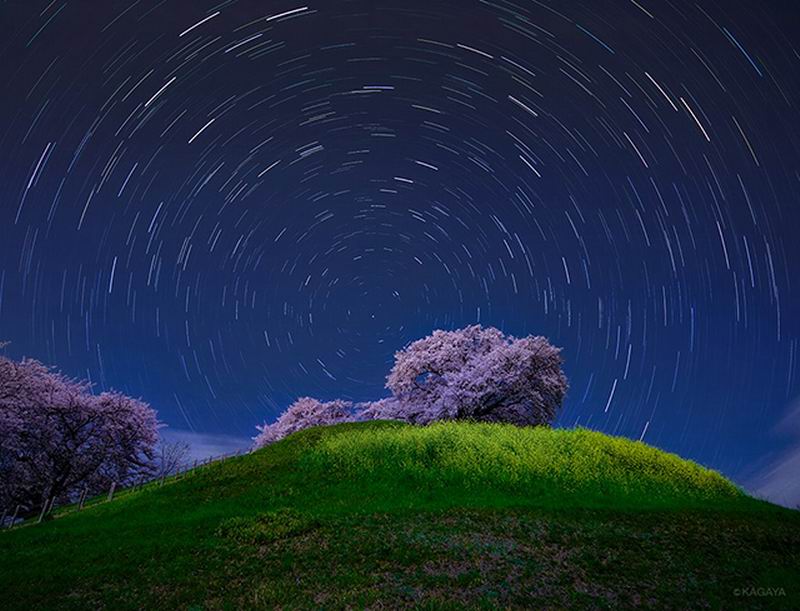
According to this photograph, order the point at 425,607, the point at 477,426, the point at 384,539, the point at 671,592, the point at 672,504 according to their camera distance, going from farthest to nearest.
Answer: the point at 477,426, the point at 672,504, the point at 384,539, the point at 671,592, the point at 425,607

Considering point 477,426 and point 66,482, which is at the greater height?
point 66,482

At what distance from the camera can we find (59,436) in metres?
48.5

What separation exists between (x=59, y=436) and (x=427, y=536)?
147 ft

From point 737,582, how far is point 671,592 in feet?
9.62

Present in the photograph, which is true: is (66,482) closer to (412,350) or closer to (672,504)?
(412,350)

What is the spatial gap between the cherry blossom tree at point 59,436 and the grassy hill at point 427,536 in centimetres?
2272

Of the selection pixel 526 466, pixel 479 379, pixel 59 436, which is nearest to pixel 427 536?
pixel 526 466

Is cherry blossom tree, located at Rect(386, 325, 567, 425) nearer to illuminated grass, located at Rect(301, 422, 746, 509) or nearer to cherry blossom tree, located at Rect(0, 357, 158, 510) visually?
illuminated grass, located at Rect(301, 422, 746, 509)

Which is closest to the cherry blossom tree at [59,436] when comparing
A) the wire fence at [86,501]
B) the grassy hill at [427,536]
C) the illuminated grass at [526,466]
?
the wire fence at [86,501]

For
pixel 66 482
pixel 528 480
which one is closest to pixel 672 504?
pixel 528 480

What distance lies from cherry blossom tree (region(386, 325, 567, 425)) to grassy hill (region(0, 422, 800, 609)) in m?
16.3

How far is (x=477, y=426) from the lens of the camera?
39.7 metres

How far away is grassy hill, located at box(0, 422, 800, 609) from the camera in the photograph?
15.2 m

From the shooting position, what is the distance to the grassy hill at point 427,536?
1518cm
